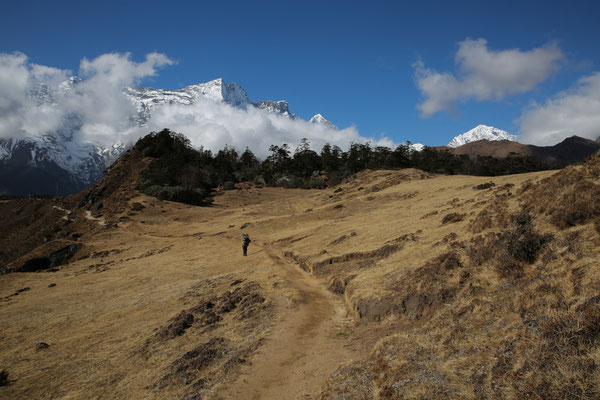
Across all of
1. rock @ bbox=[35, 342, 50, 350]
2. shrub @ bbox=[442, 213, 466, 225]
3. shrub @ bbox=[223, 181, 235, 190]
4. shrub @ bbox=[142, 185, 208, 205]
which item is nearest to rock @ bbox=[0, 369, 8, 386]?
rock @ bbox=[35, 342, 50, 350]

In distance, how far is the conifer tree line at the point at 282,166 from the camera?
7919 cm

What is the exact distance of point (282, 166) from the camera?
117938 mm

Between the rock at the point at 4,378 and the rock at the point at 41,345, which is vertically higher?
the rock at the point at 41,345

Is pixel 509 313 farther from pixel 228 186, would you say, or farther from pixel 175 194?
pixel 228 186

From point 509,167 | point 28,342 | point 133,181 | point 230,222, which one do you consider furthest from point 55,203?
point 509,167

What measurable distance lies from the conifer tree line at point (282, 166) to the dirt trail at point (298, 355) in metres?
61.8

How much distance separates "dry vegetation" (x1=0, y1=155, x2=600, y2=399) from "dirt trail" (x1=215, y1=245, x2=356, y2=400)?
58mm

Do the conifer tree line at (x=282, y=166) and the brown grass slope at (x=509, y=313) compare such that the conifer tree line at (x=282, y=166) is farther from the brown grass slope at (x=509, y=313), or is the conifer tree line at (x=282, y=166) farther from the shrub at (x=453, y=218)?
the brown grass slope at (x=509, y=313)

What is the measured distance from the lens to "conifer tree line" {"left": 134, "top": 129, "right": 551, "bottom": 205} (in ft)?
260

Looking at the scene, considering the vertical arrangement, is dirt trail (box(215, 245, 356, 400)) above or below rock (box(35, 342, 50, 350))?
above

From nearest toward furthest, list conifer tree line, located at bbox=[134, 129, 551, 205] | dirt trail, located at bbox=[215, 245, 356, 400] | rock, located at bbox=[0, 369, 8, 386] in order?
dirt trail, located at bbox=[215, 245, 356, 400]
rock, located at bbox=[0, 369, 8, 386]
conifer tree line, located at bbox=[134, 129, 551, 205]

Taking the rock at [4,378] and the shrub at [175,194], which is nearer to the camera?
the rock at [4,378]

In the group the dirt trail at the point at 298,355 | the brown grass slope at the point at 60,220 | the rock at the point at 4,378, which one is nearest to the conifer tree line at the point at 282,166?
the brown grass slope at the point at 60,220

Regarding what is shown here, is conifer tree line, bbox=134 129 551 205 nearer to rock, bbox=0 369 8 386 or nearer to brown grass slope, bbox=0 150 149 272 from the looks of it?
brown grass slope, bbox=0 150 149 272
